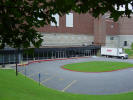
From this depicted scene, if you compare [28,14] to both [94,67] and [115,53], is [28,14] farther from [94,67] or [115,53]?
[115,53]

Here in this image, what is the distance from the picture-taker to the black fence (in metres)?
33.2

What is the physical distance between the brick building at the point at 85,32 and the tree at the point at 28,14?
39.0 metres

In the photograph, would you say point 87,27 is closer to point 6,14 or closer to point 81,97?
point 81,97

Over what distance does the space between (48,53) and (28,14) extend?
3719cm

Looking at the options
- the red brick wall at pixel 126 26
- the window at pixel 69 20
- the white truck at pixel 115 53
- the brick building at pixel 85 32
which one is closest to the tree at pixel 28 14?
the brick building at pixel 85 32

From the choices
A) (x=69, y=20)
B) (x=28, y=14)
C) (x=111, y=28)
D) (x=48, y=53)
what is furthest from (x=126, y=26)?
(x=28, y=14)

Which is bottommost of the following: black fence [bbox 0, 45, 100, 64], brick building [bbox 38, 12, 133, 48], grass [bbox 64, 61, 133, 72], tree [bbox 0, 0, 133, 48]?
grass [bbox 64, 61, 133, 72]

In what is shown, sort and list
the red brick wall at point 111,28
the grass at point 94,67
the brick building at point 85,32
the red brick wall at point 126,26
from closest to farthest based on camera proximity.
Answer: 1. the grass at point 94,67
2. the brick building at point 85,32
3. the red brick wall at point 111,28
4. the red brick wall at point 126,26

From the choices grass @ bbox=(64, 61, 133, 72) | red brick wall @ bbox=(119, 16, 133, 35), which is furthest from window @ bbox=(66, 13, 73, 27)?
red brick wall @ bbox=(119, 16, 133, 35)

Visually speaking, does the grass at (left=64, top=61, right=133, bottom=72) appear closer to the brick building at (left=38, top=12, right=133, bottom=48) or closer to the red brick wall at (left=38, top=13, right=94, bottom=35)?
the brick building at (left=38, top=12, right=133, bottom=48)

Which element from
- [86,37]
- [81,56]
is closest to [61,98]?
[81,56]

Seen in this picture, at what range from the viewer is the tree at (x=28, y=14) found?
130 inches

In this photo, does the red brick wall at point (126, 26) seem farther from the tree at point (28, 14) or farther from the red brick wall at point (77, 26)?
the tree at point (28, 14)

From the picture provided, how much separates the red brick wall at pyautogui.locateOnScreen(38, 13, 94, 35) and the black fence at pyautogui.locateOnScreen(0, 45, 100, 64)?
6.70 meters
